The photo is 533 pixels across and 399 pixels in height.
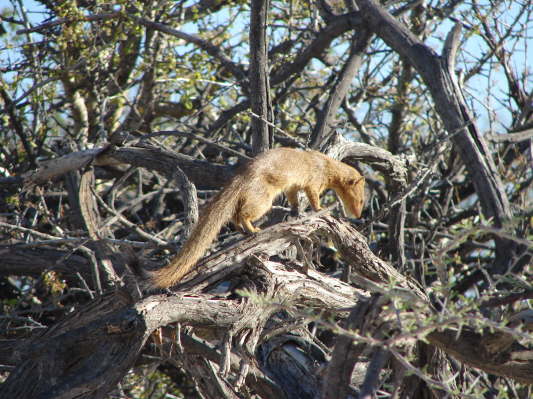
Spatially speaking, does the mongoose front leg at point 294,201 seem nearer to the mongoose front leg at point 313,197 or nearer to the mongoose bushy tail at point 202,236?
the mongoose front leg at point 313,197

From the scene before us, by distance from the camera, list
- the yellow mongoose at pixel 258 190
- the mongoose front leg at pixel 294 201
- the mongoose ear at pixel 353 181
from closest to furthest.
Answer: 1. the yellow mongoose at pixel 258 190
2. the mongoose front leg at pixel 294 201
3. the mongoose ear at pixel 353 181

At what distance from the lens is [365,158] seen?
545 cm

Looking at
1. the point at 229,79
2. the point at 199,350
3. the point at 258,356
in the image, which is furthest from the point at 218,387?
the point at 229,79

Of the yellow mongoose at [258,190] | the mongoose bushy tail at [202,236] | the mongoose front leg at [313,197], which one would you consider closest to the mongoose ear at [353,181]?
the yellow mongoose at [258,190]

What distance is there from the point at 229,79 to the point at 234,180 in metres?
3.41

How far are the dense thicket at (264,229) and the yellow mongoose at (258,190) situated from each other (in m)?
0.15

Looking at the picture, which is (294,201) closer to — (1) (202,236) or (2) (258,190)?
(2) (258,190)

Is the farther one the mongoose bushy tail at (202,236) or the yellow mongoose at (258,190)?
the yellow mongoose at (258,190)

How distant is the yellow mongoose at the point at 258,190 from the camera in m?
3.77

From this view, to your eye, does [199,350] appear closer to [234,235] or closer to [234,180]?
[234,180]

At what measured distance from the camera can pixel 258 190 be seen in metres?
4.62

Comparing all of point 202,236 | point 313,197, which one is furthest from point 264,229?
point 313,197

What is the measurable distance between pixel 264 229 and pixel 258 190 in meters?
0.96

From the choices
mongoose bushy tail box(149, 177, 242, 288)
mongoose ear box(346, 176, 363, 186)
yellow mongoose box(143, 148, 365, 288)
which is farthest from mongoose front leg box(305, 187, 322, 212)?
mongoose bushy tail box(149, 177, 242, 288)
